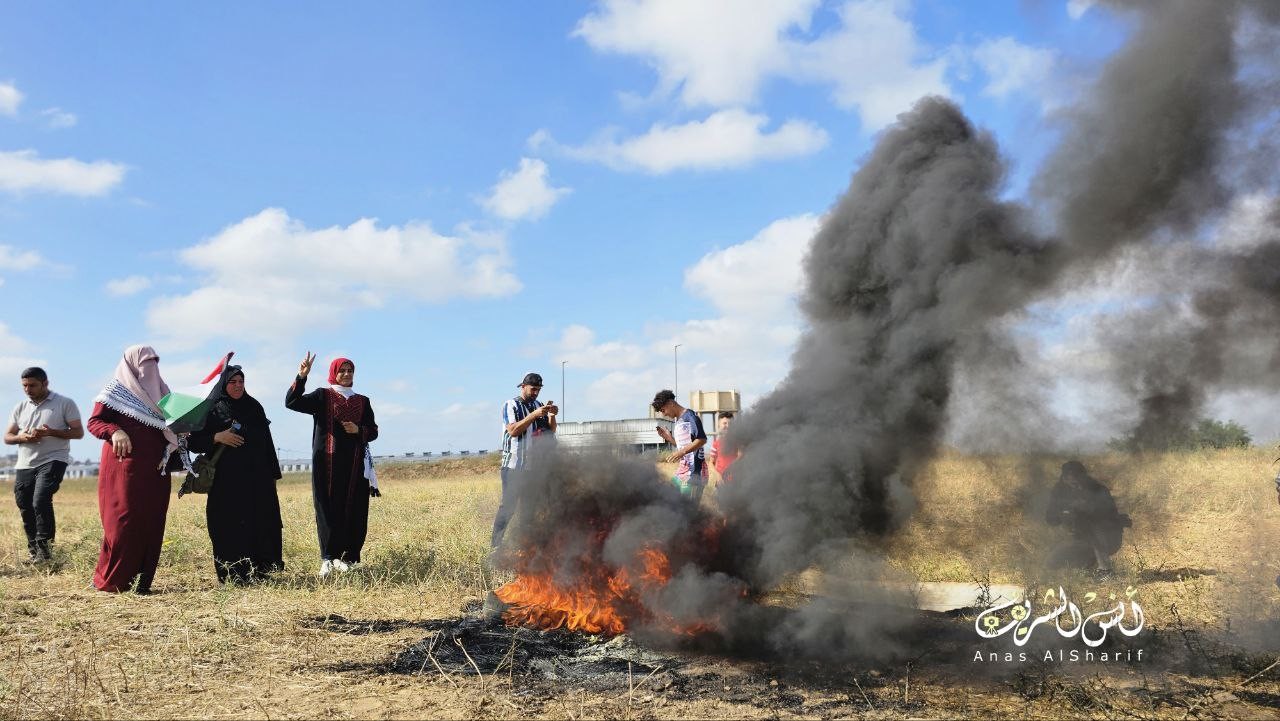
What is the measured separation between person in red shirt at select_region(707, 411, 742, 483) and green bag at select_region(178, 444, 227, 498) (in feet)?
16.5

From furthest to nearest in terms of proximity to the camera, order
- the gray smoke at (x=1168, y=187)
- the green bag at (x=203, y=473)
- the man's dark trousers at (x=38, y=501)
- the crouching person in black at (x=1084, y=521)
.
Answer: the man's dark trousers at (x=38, y=501) < the green bag at (x=203, y=473) < the crouching person in black at (x=1084, y=521) < the gray smoke at (x=1168, y=187)

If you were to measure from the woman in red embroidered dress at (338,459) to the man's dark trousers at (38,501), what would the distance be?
3.26 m

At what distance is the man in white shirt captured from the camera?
924 cm

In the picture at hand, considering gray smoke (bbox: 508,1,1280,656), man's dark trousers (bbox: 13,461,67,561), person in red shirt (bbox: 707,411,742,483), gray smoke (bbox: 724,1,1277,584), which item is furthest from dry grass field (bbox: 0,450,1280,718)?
person in red shirt (bbox: 707,411,742,483)

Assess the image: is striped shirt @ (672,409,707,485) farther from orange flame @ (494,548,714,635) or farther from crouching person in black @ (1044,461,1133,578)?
crouching person in black @ (1044,461,1133,578)

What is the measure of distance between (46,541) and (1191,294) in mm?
11607

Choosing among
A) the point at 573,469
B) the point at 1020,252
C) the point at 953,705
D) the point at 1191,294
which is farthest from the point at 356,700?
the point at 1191,294

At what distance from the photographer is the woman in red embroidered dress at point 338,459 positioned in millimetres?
8445

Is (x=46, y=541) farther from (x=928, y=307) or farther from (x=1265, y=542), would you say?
(x=1265, y=542)

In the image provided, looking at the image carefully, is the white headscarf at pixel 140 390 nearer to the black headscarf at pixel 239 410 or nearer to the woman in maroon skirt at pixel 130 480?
the woman in maroon skirt at pixel 130 480

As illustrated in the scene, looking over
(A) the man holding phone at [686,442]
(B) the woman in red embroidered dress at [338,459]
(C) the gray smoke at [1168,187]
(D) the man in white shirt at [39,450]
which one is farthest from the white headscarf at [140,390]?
(C) the gray smoke at [1168,187]

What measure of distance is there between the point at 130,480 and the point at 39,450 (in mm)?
2761

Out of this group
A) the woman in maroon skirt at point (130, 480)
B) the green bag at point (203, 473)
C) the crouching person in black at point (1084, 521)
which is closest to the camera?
the crouching person in black at point (1084, 521)

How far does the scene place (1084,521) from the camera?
25.3ft
